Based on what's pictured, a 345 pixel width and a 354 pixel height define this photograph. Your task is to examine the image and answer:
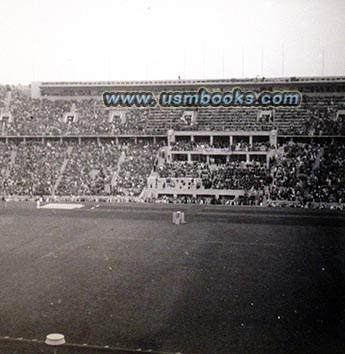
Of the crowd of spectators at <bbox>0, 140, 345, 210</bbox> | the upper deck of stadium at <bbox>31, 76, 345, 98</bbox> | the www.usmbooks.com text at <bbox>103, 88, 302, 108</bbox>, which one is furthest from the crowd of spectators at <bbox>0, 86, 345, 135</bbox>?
the crowd of spectators at <bbox>0, 140, 345, 210</bbox>

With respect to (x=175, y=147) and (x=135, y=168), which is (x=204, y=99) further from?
(x=135, y=168)

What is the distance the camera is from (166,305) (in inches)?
789

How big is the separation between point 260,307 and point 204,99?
56.1 meters

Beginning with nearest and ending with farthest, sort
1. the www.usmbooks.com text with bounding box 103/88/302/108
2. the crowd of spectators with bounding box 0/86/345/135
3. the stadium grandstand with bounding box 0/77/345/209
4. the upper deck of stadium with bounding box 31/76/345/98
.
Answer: the stadium grandstand with bounding box 0/77/345/209, the crowd of spectators with bounding box 0/86/345/135, the www.usmbooks.com text with bounding box 103/88/302/108, the upper deck of stadium with bounding box 31/76/345/98

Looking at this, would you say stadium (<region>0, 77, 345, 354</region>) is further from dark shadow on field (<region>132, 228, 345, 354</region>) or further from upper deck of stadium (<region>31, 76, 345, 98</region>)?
upper deck of stadium (<region>31, 76, 345, 98</region>)

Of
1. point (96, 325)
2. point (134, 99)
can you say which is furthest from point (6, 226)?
point (134, 99)

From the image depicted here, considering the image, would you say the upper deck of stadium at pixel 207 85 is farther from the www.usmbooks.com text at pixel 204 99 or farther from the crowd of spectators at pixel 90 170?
the crowd of spectators at pixel 90 170

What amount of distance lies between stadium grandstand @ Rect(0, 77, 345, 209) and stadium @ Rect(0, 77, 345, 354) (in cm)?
22

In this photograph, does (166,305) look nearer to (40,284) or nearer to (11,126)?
(40,284)

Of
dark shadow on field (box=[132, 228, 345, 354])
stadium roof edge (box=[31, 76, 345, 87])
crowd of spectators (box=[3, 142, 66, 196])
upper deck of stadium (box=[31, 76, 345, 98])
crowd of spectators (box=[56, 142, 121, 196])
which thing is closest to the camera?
dark shadow on field (box=[132, 228, 345, 354])

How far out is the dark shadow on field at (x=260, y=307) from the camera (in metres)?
16.1

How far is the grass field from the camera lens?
1688 cm

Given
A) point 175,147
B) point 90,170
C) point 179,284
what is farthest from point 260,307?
point 175,147

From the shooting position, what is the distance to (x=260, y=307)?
19859mm
